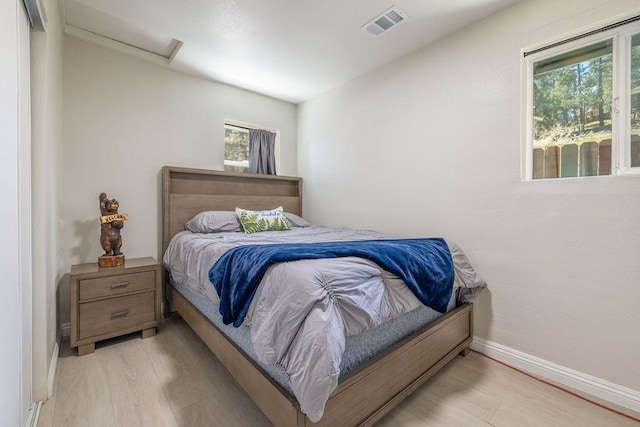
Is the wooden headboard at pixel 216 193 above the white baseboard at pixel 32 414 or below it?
above

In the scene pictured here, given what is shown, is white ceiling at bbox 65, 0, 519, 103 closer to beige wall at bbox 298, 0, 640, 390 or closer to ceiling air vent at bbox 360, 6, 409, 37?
ceiling air vent at bbox 360, 6, 409, 37

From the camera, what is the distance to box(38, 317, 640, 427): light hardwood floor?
1451 mm

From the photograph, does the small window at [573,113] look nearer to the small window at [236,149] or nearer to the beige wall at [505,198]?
the beige wall at [505,198]

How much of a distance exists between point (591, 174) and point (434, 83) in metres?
1.34

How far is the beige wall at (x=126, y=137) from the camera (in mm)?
2438

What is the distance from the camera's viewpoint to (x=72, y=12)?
2.22 m

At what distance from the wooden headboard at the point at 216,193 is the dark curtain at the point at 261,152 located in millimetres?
178

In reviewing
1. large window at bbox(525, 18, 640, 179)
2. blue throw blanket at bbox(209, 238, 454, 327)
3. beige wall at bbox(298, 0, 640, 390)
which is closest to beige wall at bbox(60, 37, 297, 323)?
blue throw blanket at bbox(209, 238, 454, 327)

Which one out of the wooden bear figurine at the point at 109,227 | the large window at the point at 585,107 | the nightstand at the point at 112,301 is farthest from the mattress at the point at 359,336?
the large window at the point at 585,107

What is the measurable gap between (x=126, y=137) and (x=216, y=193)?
98cm

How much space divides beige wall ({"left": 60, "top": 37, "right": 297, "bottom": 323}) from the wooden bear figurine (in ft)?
0.83

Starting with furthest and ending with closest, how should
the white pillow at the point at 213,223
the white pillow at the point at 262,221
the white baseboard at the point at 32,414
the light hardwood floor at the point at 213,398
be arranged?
the white pillow at the point at 262,221, the white pillow at the point at 213,223, the light hardwood floor at the point at 213,398, the white baseboard at the point at 32,414

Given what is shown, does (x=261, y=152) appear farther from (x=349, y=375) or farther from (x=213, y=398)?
(x=349, y=375)

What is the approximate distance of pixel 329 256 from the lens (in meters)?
1.41
